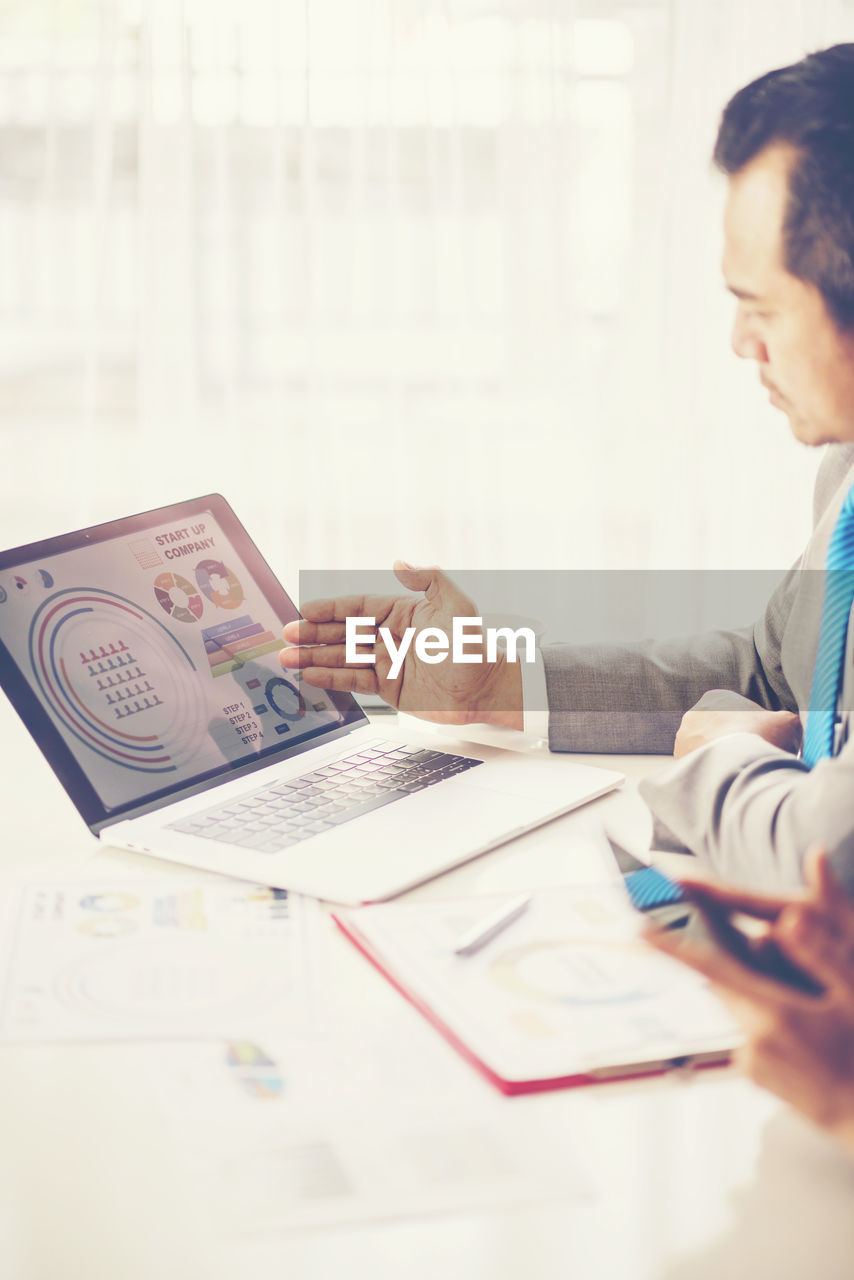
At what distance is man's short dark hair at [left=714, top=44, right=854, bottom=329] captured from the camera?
0.94 meters

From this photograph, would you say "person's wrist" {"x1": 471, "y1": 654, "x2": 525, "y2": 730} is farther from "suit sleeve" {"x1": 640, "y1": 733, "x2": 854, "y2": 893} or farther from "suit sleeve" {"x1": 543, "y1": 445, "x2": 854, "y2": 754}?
"suit sleeve" {"x1": 640, "y1": 733, "x2": 854, "y2": 893}

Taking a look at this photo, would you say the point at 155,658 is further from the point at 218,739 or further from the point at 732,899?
the point at 732,899

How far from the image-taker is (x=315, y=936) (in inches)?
29.6

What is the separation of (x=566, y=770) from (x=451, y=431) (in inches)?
81.9

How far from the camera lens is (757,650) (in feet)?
4.34

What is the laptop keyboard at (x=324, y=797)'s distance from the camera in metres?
0.89

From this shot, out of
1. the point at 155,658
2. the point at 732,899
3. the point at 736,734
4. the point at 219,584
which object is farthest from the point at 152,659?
the point at 732,899

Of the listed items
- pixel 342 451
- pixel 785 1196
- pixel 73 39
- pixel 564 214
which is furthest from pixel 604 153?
pixel 785 1196

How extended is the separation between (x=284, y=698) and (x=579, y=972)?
475 millimetres

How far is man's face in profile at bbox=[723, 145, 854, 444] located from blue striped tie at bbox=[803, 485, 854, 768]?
4.7 inches

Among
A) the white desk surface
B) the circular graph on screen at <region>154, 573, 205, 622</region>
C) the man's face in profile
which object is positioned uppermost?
the man's face in profile

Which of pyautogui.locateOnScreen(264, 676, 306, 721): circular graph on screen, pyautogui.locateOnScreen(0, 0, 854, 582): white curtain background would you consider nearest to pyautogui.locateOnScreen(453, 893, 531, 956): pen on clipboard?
pyautogui.locateOnScreen(264, 676, 306, 721): circular graph on screen

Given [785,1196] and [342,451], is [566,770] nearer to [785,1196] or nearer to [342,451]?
[785,1196]

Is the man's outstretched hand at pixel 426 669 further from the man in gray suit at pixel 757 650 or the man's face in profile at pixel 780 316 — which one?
the man's face in profile at pixel 780 316
